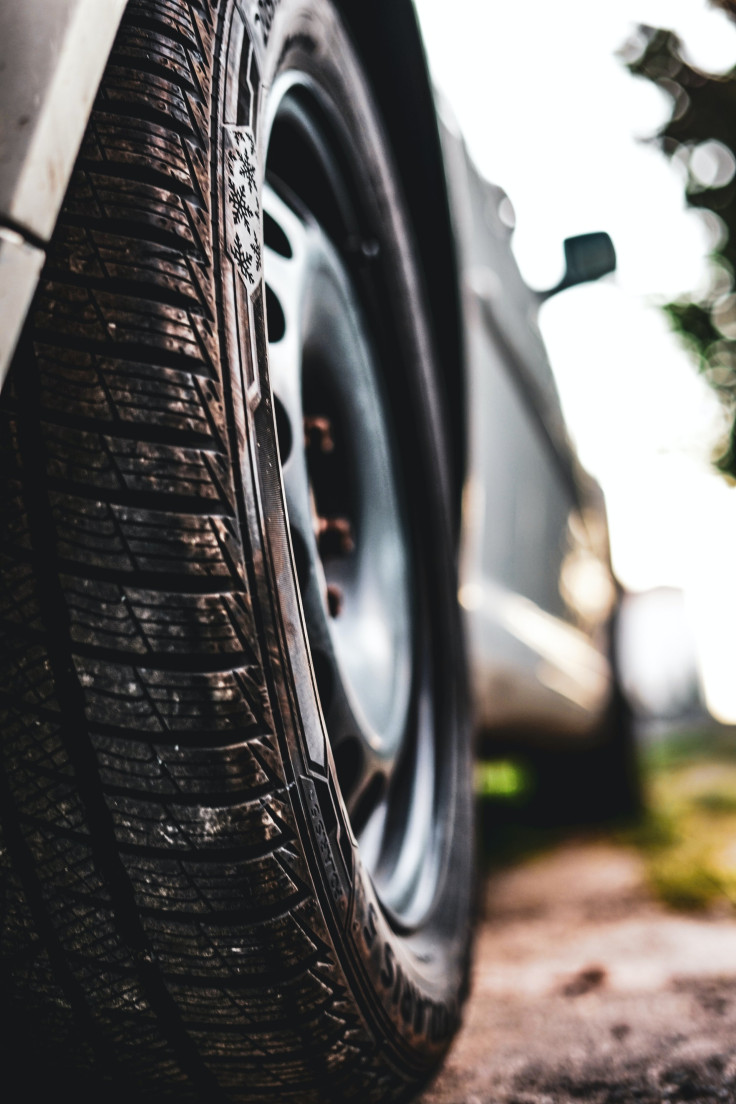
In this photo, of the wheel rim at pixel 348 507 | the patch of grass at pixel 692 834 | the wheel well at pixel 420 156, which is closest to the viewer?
the wheel rim at pixel 348 507

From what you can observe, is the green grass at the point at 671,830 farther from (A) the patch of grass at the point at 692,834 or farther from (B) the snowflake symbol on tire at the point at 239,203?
(B) the snowflake symbol on tire at the point at 239,203

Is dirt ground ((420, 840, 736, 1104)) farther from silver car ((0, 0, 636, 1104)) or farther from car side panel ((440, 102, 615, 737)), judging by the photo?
car side panel ((440, 102, 615, 737))

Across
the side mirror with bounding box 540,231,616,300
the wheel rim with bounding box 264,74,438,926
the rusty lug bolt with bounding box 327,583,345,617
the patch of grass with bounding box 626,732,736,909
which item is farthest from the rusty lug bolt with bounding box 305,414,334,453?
the side mirror with bounding box 540,231,616,300

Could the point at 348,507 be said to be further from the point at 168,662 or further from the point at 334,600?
the point at 168,662

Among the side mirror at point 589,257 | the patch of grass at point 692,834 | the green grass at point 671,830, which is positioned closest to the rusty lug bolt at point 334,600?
the green grass at point 671,830

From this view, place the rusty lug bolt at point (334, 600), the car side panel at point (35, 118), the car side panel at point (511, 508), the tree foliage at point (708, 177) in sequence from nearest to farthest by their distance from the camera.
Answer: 1. the car side panel at point (35, 118)
2. the rusty lug bolt at point (334, 600)
3. the car side panel at point (511, 508)
4. the tree foliage at point (708, 177)

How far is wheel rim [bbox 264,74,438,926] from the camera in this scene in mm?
804

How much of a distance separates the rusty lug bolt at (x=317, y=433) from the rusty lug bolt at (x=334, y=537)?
0.08m

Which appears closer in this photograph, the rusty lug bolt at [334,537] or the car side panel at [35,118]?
the car side panel at [35,118]

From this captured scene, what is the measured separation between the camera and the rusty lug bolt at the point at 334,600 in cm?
94

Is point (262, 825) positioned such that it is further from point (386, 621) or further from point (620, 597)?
point (620, 597)

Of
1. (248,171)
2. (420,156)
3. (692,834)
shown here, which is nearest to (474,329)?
(420,156)

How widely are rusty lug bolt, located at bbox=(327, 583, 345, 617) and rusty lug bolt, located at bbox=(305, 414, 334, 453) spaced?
151 mm

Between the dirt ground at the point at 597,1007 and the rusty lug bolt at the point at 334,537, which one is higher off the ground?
the rusty lug bolt at the point at 334,537
